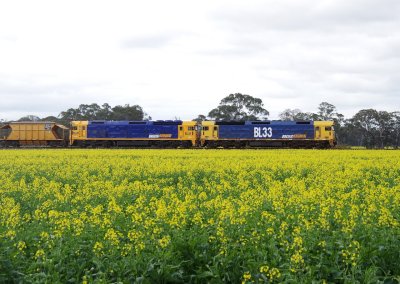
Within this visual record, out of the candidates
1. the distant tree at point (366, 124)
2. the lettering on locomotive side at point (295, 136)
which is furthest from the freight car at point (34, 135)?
the distant tree at point (366, 124)

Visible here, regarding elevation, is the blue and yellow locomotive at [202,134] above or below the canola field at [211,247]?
above

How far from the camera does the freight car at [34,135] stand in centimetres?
5647

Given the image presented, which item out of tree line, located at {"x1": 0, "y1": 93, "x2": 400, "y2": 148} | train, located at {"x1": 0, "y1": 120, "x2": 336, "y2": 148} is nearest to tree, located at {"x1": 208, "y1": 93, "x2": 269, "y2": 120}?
tree line, located at {"x1": 0, "y1": 93, "x2": 400, "y2": 148}

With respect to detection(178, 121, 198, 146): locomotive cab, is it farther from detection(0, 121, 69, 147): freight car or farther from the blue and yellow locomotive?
detection(0, 121, 69, 147): freight car

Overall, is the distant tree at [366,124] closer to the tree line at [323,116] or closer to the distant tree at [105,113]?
the tree line at [323,116]

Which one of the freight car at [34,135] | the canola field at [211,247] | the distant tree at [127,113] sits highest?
the distant tree at [127,113]

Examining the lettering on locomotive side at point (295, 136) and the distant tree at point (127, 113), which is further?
the distant tree at point (127, 113)

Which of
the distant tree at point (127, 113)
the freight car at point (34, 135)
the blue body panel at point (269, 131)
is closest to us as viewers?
the blue body panel at point (269, 131)

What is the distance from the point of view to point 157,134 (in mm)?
54562

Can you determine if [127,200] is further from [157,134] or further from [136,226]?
[157,134]

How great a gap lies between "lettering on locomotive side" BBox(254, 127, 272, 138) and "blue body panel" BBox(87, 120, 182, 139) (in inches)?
345

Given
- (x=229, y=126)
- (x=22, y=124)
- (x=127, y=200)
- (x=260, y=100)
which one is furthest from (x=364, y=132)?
(x=127, y=200)

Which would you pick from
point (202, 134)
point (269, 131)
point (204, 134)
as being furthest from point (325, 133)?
point (202, 134)

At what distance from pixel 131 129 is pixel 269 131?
1588cm
